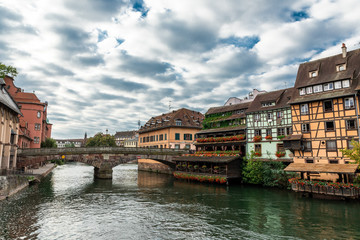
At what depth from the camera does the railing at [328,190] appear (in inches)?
916

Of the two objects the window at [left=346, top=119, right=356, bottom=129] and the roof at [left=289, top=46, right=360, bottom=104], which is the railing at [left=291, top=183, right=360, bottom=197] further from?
the roof at [left=289, top=46, right=360, bottom=104]

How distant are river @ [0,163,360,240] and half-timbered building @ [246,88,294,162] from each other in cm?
890

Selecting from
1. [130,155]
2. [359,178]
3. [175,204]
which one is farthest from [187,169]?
[359,178]

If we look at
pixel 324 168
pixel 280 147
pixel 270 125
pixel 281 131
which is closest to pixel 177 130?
pixel 270 125

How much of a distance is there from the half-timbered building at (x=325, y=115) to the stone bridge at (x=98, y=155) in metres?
24.9

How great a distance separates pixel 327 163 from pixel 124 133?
178565 millimetres

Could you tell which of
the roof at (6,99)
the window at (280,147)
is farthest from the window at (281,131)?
the roof at (6,99)

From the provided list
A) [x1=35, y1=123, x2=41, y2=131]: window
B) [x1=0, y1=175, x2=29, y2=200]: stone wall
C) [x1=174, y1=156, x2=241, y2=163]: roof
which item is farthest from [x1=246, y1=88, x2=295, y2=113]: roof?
[x1=35, y1=123, x2=41, y2=131]: window

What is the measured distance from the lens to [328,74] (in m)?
30.7

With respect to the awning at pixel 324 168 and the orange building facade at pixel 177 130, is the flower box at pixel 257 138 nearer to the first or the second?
the awning at pixel 324 168

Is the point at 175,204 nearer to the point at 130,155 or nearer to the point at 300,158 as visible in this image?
the point at 300,158

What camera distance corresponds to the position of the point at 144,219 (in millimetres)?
18375

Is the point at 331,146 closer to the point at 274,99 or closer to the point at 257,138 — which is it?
the point at 257,138

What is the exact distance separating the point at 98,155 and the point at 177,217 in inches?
1085
